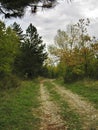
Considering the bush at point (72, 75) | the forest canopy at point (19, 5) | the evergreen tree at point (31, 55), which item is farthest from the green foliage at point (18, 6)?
the evergreen tree at point (31, 55)

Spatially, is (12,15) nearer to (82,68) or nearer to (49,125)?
(49,125)

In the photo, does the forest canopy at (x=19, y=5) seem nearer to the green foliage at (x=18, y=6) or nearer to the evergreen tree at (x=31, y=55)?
the green foliage at (x=18, y=6)

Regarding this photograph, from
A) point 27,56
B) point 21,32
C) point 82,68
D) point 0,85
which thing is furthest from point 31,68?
point 0,85

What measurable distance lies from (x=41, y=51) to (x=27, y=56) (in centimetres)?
536

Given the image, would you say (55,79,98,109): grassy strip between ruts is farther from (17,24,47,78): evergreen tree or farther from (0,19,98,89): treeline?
(17,24,47,78): evergreen tree

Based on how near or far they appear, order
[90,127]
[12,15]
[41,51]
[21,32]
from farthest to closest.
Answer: [21,32] < [41,51] < [90,127] < [12,15]

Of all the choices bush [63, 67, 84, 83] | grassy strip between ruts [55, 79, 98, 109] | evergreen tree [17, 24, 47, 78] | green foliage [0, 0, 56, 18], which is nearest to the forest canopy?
green foliage [0, 0, 56, 18]

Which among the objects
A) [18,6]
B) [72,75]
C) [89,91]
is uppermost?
[18,6]

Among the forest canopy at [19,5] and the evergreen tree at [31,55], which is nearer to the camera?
the forest canopy at [19,5]

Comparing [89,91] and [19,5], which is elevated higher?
[19,5]

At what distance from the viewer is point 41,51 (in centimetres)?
7075

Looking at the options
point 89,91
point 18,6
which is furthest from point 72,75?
point 18,6

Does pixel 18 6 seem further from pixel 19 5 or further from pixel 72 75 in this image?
pixel 72 75

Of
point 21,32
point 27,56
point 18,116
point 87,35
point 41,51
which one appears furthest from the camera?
point 21,32
